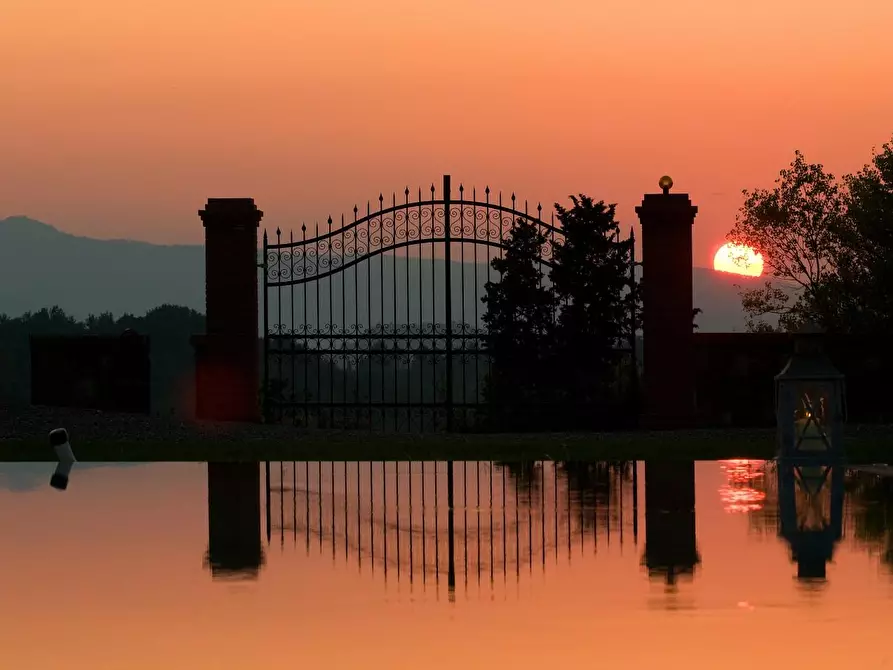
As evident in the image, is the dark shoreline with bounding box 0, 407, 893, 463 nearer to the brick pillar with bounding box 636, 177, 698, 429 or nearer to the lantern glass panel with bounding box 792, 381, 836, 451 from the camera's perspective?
the brick pillar with bounding box 636, 177, 698, 429

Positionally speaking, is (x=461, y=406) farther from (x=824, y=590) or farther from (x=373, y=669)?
(x=373, y=669)

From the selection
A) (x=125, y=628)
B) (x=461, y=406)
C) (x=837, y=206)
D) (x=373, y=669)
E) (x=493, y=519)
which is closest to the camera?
(x=373, y=669)

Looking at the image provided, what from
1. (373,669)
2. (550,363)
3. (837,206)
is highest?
(837,206)

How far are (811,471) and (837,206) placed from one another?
12.3 meters

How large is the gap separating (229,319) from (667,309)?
23.2 feet

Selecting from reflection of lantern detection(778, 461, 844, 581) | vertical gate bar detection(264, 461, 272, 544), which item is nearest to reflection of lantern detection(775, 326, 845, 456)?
reflection of lantern detection(778, 461, 844, 581)

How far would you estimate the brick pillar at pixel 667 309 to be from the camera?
2491 cm

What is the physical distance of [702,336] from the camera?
2528 cm

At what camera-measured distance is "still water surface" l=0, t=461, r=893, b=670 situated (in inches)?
309

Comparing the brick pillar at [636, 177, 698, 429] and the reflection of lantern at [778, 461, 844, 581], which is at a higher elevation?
the brick pillar at [636, 177, 698, 429]

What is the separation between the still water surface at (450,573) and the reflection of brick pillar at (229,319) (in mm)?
7704

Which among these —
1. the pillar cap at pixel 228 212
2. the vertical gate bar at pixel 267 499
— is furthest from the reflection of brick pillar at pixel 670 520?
the pillar cap at pixel 228 212

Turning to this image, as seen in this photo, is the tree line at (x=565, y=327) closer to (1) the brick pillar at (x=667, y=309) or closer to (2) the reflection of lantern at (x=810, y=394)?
(1) the brick pillar at (x=667, y=309)

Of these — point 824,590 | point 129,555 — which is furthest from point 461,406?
point 824,590
